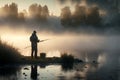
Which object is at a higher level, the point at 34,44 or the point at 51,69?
the point at 34,44

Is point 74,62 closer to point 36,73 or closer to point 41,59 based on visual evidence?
point 41,59

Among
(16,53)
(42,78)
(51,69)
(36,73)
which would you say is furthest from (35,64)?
(42,78)

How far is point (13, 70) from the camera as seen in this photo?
48406 millimetres

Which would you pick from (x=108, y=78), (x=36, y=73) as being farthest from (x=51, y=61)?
(x=108, y=78)

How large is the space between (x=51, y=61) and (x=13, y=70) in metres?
12.9

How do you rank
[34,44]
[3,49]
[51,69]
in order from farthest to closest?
[34,44], [3,49], [51,69]

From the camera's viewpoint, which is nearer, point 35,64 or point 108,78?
point 108,78

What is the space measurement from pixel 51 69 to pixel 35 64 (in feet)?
20.5

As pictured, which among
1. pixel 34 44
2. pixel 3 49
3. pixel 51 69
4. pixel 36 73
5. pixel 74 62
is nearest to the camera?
pixel 36 73

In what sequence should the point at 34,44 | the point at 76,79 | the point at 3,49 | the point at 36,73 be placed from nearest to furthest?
1. the point at 76,79
2. the point at 36,73
3. the point at 3,49
4. the point at 34,44

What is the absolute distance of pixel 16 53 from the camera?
5741cm

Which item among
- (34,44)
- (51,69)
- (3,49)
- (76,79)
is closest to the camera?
(76,79)

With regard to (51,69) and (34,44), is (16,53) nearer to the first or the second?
(34,44)

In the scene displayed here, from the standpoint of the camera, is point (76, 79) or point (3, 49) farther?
point (3, 49)
